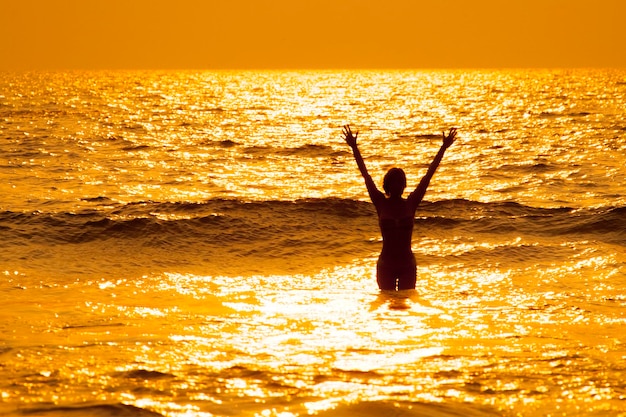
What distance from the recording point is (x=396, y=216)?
28.0 ft

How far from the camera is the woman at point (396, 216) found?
8.20 metres

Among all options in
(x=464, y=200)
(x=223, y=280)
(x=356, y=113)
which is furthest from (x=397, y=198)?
(x=356, y=113)

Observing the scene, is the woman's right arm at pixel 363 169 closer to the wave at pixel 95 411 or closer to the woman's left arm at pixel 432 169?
the woman's left arm at pixel 432 169

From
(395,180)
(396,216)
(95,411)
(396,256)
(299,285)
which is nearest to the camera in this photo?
(95,411)

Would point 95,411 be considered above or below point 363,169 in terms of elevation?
below

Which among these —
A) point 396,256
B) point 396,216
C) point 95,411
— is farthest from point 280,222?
point 95,411

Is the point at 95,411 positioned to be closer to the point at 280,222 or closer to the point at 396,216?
the point at 396,216

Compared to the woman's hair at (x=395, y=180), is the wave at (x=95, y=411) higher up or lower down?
lower down

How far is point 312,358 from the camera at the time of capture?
645 cm

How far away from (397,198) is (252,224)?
9.85m

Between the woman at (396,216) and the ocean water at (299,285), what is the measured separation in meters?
0.32

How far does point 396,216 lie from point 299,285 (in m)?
3.49

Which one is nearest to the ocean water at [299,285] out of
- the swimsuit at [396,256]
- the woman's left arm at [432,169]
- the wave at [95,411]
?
the wave at [95,411]

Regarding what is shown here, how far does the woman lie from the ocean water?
319mm
